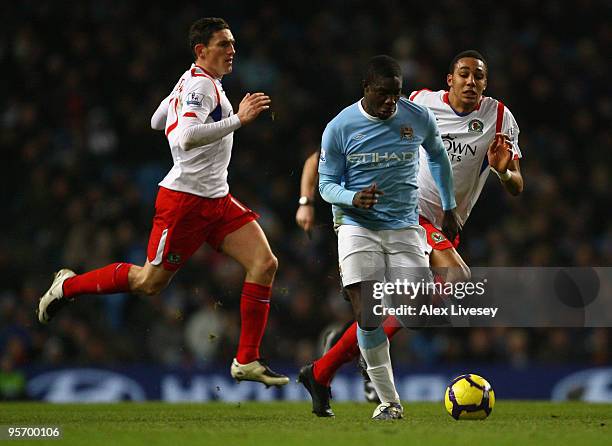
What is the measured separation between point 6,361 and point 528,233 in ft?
20.4

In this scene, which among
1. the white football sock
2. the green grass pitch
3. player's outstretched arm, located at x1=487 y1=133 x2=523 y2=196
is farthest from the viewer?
player's outstretched arm, located at x1=487 y1=133 x2=523 y2=196

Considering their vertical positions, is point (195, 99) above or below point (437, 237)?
above

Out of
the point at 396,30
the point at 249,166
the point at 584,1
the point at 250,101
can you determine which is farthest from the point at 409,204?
the point at 584,1

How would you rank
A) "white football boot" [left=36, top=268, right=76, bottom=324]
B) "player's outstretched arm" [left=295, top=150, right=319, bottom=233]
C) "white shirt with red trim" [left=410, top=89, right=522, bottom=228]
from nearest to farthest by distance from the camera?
"player's outstretched arm" [left=295, top=150, right=319, bottom=233], "white shirt with red trim" [left=410, top=89, right=522, bottom=228], "white football boot" [left=36, top=268, right=76, bottom=324]

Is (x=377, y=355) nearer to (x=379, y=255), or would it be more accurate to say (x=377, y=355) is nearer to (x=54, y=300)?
(x=379, y=255)

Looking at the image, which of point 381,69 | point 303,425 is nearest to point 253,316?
point 303,425

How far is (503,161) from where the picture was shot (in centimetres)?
746

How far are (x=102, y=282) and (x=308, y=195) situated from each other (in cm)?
176

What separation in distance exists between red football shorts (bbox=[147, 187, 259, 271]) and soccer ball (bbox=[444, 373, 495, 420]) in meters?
2.02

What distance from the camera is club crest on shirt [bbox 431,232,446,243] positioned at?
7.82 m

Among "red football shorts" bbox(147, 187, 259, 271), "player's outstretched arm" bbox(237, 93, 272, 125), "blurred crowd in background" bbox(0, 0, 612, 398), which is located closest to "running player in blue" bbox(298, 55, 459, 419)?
"player's outstretched arm" bbox(237, 93, 272, 125)

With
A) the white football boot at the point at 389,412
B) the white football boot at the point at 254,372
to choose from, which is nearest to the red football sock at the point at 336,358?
the white football boot at the point at 254,372

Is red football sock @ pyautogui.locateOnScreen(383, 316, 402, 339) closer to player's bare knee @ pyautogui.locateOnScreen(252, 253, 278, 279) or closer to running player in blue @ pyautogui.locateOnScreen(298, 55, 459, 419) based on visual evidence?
running player in blue @ pyautogui.locateOnScreen(298, 55, 459, 419)

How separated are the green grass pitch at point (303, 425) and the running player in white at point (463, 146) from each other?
75 cm
